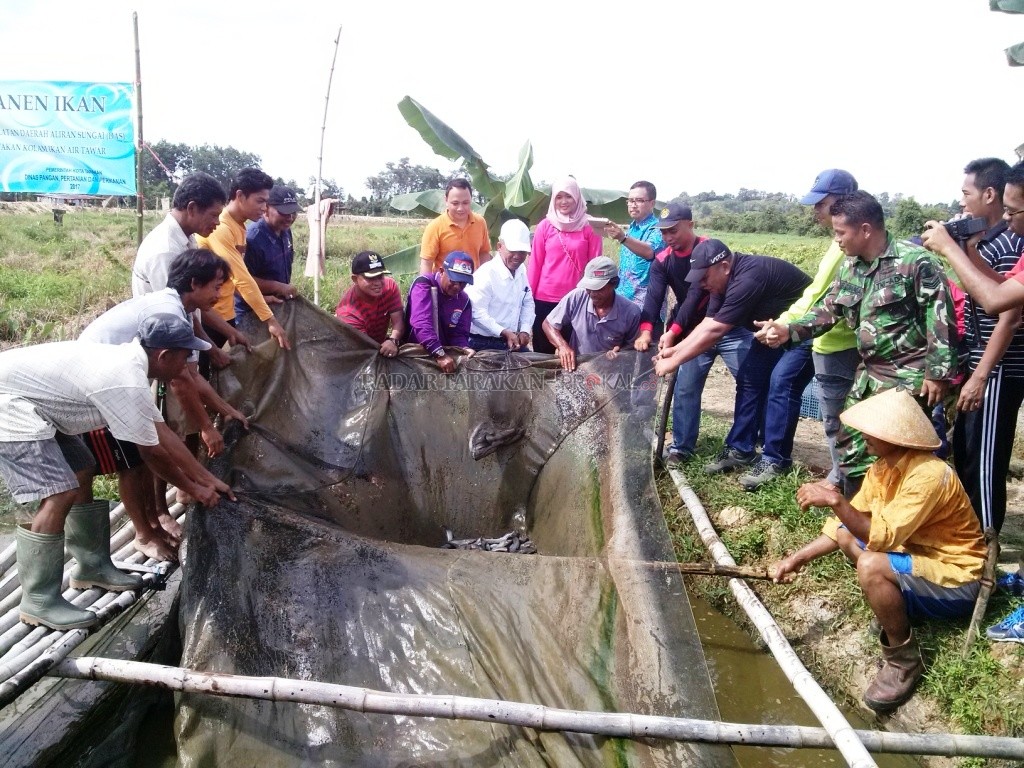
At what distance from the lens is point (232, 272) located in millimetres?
4059

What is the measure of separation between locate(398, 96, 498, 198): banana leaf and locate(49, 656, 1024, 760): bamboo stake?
652cm

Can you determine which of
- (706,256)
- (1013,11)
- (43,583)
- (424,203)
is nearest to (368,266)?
(706,256)

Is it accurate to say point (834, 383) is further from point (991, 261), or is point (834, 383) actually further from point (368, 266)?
point (368, 266)

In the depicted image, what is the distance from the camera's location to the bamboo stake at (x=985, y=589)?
2988 mm

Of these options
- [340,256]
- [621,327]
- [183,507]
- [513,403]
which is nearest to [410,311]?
[513,403]

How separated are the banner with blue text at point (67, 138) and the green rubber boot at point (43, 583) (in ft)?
14.9

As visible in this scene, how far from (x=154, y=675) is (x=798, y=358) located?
12.7 ft

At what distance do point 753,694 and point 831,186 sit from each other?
2.88 meters

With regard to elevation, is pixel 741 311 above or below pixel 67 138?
below

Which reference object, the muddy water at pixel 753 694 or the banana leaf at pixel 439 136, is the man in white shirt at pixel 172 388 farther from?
the banana leaf at pixel 439 136

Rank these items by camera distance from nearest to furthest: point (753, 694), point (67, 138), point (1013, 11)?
point (753, 694) < point (1013, 11) < point (67, 138)

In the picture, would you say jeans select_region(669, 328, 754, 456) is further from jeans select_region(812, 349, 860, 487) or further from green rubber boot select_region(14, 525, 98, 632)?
green rubber boot select_region(14, 525, 98, 632)

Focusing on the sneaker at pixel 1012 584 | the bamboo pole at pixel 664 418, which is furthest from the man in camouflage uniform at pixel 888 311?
the bamboo pole at pixel 664 418

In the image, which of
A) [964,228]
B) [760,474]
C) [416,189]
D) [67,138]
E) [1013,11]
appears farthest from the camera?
[416,189]
